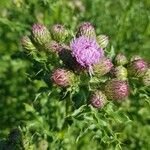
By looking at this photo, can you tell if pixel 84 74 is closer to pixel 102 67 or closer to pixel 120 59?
pixel 102 67

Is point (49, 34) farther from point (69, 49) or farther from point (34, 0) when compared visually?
point (34, 0)

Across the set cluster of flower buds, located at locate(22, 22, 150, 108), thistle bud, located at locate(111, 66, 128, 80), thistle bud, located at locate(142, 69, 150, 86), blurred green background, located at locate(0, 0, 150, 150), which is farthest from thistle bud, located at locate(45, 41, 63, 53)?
blurred green background, located at locate(0, 0, 150, 150)

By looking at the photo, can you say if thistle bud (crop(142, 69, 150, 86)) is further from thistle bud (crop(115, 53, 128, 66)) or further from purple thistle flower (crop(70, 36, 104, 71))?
purple thistle flower (crop(70, 36, 104, 71))

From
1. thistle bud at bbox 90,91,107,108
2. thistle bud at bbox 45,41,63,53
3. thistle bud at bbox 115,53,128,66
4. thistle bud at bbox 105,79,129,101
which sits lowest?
thistle bud at bbox 90,91,107,108

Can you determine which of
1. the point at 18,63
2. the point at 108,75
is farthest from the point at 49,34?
the point at 18,63

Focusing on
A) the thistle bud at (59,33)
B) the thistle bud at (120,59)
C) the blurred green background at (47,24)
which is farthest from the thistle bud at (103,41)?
the blurred green background at (47,24)

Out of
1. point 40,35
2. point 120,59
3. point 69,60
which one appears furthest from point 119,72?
point 40,35

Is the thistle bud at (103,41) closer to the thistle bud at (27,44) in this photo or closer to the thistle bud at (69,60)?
the thistle bud at (69,60)

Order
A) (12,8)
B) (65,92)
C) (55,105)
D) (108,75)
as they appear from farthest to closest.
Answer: (12,8)
(55,105)
(108,75)
(65,92)
